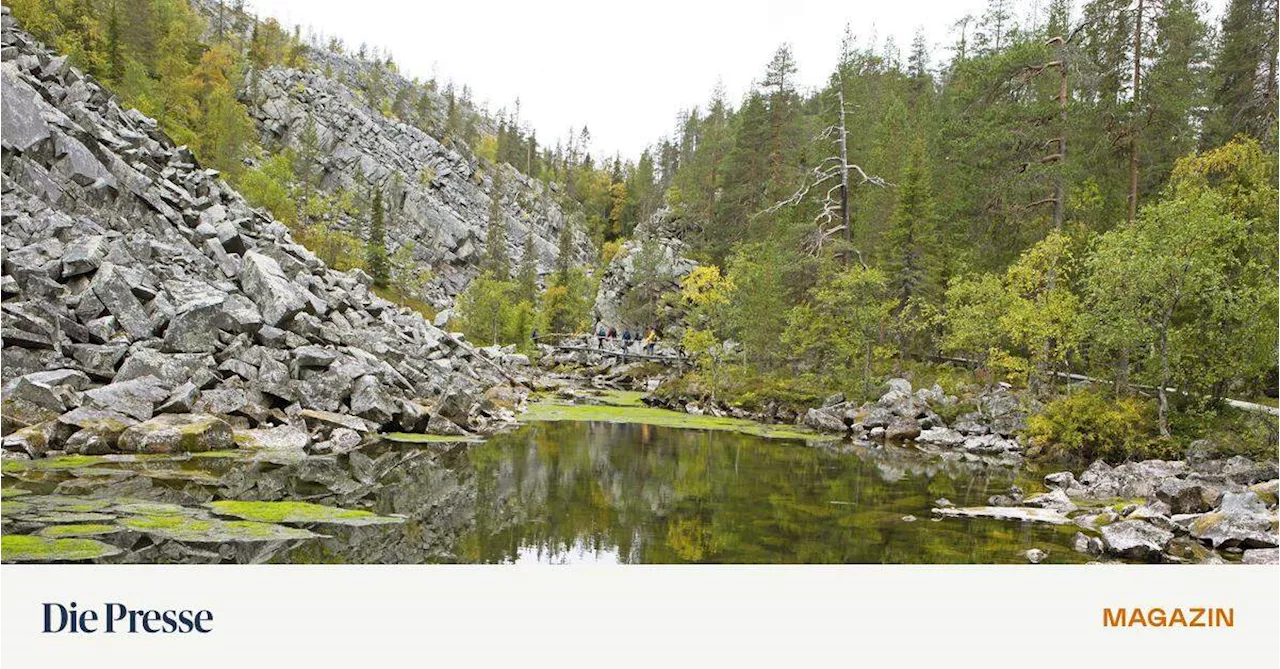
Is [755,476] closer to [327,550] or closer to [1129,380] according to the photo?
[327,550]

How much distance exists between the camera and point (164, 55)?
3056 inches

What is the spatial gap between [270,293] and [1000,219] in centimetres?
3224

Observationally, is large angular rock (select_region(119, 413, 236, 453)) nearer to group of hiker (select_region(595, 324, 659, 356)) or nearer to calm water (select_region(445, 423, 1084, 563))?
calm water (select_region(445, 423, 1084, 563))

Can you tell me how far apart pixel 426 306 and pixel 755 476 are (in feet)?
225

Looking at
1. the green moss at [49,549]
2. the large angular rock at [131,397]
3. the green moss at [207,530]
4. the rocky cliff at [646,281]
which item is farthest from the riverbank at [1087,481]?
the rocky cliff at [646,281]

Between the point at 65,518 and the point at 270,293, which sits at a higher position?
the point at 270,293

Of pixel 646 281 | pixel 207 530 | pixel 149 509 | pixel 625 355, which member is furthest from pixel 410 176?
pixel 207 530

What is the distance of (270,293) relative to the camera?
84.4 feet

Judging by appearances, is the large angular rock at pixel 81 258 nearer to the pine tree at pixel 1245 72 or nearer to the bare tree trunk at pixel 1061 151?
the bare tree trunk at pixel 1061 151

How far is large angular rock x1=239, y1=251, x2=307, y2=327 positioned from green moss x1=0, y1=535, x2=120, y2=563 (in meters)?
15.8

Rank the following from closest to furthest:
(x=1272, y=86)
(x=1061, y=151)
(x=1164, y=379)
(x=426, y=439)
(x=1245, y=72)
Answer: (x=1164, y=379)
(x=426, y=439)
(x=1272, y=86)
(x=1061, y=151)
(x=1245, y=72)

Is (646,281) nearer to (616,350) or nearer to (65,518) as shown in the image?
(616,350)

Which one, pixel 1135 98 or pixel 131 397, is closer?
pixel 131 397
